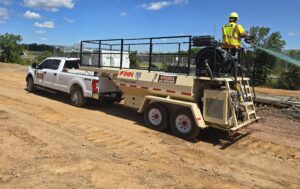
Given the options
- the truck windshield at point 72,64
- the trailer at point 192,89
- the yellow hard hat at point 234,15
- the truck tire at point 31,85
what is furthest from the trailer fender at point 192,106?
the truck tire at point 31,85

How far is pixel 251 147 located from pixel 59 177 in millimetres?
4927

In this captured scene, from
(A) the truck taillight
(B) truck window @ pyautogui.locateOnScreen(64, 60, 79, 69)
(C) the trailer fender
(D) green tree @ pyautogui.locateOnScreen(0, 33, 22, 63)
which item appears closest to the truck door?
(B) truck window @ pyautogui.locateOnScreen(64, 60, 79, 69)

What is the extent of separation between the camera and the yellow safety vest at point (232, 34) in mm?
9297

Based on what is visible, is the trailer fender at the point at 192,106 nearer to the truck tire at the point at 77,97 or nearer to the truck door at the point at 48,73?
the truck tire at the point at 77,97

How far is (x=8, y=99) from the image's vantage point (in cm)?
1370

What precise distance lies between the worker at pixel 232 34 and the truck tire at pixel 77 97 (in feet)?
18.9

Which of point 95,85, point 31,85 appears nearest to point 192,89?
point 95,85

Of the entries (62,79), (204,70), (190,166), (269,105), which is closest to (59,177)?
(190,166)

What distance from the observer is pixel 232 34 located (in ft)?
30.6

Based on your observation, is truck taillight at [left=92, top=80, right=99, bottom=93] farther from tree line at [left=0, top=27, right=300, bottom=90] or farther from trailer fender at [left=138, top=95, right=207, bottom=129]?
tree line at [left=0, top=27, right=300, bottom=90]

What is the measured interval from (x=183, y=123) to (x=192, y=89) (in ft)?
3.11

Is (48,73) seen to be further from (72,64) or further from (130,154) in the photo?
(130,154)

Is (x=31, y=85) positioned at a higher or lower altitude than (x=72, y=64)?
lower

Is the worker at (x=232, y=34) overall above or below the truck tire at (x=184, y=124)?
above
